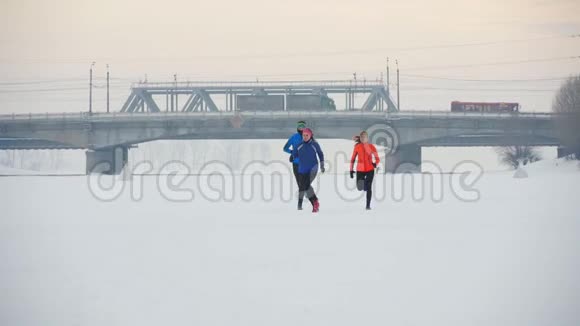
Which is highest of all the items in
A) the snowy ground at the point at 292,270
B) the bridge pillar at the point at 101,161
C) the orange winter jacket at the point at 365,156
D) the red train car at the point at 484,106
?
the red train car at the point at 484,106

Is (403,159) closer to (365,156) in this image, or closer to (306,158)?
(365,156)

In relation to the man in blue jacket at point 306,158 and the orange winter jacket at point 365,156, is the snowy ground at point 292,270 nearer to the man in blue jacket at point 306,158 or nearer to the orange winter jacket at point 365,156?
the man in blue jacket at point 306,158

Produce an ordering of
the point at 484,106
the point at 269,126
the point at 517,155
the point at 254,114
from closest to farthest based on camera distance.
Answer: the point at 254,114 < the point at 269,126 < the point at 484,106 < the point at 517,155

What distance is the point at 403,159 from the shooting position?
64125 millimetres

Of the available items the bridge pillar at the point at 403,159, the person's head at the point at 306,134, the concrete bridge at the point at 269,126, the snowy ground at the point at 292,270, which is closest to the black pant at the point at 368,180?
the person's head at the point at 306,134

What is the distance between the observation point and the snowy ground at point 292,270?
462 cm

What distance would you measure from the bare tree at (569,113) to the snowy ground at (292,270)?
40742mm

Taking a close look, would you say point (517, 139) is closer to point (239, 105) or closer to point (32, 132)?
point (239, 105)

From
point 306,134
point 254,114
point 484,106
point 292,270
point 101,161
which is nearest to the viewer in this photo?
point 292,270

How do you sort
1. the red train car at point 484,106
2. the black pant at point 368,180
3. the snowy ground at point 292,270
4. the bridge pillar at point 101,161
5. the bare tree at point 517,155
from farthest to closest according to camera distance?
the bare tree at point 517,155 → the red train car at point 484,106 → the bridge pillar at point 101,161 → the black pant at point 368,180 → the snowy ground at point 292,270

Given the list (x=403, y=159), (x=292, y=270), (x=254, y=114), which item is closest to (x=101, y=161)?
(x=254, y=114)

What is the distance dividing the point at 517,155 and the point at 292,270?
279 feet

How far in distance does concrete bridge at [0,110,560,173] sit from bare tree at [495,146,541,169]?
21.1 m

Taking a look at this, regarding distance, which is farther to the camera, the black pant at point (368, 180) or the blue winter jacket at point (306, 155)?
the black pant at point (368, 180)
